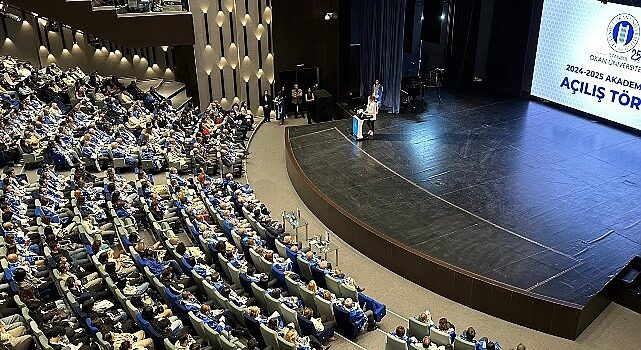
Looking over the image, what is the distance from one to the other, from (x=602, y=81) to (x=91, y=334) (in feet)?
42.3

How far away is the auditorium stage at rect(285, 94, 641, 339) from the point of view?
9.06 m

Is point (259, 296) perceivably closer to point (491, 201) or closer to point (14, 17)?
point (491, 201)

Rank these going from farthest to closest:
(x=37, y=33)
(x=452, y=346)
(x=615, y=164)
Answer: (x=37, y=33)
(x=615, y=164)
(x=452, y=346)

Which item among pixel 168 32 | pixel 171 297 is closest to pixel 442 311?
pixel 171 297

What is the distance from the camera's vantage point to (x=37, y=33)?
59.2 ft

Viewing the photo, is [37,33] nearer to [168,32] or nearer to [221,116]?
[168,32]

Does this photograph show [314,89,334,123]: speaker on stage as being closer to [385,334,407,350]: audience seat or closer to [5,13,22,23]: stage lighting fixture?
[5,13,22,23]: stage lighting fixture

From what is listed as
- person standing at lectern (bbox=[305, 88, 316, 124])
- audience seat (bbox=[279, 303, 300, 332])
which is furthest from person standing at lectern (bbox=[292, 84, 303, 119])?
audience seat (bbox=[279, 303, 300, 332])

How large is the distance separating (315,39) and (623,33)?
8.02m

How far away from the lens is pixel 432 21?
1750 cm

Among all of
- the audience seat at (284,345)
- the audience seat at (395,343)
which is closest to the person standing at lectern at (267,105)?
the audience seat at (284,345)

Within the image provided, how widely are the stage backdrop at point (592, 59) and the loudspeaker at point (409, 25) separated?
139 inches

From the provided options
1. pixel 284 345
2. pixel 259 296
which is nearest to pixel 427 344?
pixel 284 345

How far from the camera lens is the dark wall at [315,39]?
55.1 feet
